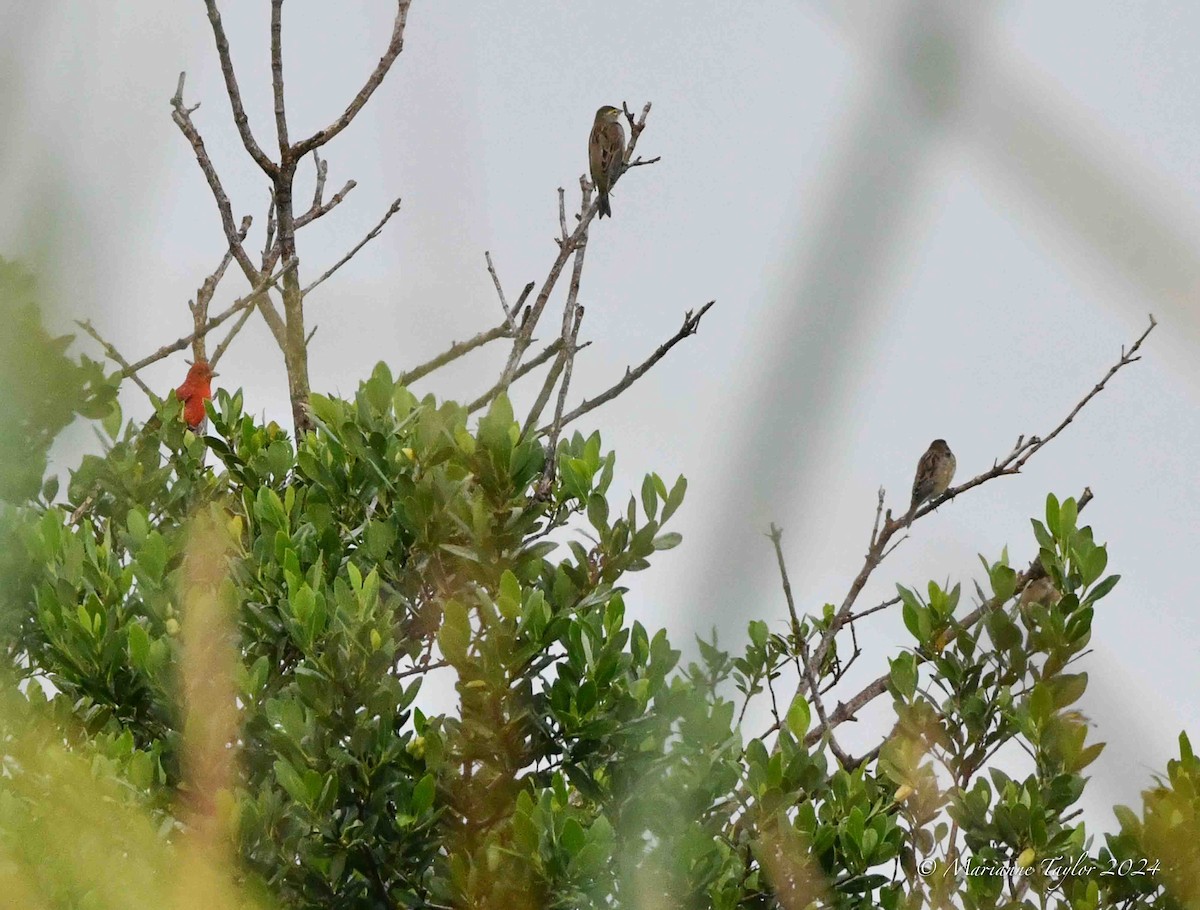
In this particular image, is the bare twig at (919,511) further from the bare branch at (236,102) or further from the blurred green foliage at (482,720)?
the bare branch at (236,102)

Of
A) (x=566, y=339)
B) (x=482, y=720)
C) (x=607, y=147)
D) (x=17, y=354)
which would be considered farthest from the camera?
(x=607, y=147)

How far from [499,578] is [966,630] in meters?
1.69

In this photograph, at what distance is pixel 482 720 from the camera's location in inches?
132

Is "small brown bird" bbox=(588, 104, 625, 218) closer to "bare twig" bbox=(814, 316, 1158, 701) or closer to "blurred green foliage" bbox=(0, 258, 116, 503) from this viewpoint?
"bare twig" bbox=(814, 316, 1158, 701)

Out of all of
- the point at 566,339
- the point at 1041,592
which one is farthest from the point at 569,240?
the point at 1041,592

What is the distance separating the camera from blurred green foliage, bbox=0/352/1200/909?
3.26m

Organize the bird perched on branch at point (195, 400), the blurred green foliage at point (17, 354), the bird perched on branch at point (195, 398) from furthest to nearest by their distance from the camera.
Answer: the bird perched on branch at point (195, 400)
the bird perched on branch at point (195, 398)
the blurred green foliage at point (17, 354)

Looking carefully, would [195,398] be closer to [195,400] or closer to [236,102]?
[195,400]

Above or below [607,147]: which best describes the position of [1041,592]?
below

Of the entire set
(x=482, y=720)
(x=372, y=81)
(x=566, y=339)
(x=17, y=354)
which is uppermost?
(x=372, y=81)

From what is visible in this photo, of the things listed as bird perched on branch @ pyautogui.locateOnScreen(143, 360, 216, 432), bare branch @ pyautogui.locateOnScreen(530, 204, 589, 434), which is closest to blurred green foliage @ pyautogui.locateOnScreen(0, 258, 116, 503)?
bare branch @ pyautogui.locateOnScreen(530, 204, 589, 434)

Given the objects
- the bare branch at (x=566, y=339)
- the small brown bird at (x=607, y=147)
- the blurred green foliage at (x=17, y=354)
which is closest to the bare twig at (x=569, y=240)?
the bare branch at (x=566, y=339)

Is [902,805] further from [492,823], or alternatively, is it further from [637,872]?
[637,872]

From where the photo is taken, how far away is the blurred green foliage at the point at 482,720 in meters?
3.26
